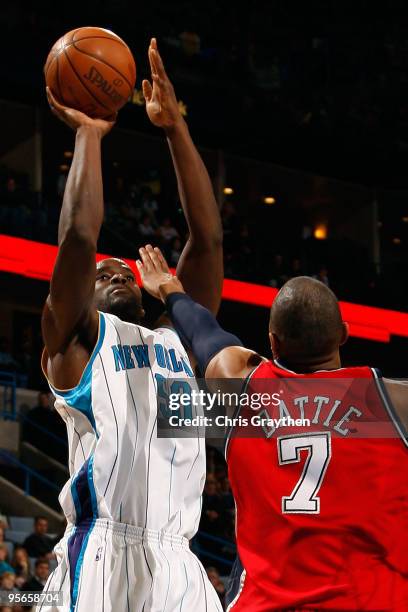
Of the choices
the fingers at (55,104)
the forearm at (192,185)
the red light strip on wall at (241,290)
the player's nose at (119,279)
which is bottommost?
the player's nose at (119,279)

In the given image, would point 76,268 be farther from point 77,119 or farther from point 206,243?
point 206,243

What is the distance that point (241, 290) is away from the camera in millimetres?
10172

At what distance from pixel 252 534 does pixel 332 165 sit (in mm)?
16158

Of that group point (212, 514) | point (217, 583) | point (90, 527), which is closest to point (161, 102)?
point (90, 527)

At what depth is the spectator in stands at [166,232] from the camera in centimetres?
1362

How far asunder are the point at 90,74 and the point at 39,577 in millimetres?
5270

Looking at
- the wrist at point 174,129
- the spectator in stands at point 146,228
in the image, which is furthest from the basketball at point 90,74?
the spectator in stands at point 146,228

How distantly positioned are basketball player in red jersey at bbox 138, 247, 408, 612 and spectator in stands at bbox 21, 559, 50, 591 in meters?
5.30

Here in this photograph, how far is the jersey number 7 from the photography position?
244 centimetres

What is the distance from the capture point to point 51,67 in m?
3.54

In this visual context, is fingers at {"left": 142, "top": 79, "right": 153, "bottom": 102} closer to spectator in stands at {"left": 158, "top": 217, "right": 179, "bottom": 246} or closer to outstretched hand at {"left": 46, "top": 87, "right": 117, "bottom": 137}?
outstretched hand at {"left": 46, "top": 87, "right": 117, "bottom": 137}

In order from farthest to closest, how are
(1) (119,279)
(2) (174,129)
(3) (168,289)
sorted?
(2) (174,129) → (1) (119,279) → (3) (168,289)

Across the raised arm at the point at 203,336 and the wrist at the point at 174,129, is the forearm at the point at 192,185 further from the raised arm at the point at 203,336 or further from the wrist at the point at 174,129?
the raised arm at the point at 203,336

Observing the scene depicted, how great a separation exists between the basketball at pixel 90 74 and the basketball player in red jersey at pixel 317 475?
1.24 metres
